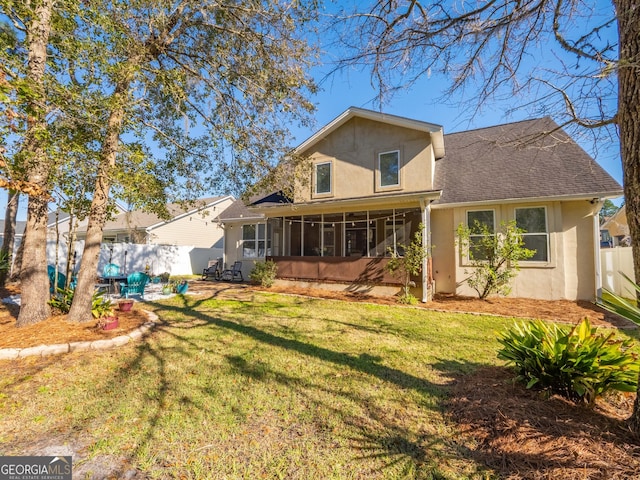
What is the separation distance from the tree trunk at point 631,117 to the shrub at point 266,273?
1146 centimetres

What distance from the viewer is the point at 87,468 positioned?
245 cm

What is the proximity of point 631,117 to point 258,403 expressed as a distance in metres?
4.60

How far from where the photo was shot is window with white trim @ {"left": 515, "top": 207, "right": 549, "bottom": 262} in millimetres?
9812

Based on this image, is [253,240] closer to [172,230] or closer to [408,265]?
[408,265]

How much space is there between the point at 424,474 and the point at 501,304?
28.0 ft

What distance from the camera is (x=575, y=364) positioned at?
3105 millimetres

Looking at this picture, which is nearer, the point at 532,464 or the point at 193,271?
the point at 532,464

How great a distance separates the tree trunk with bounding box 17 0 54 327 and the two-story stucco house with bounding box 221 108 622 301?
20.7 feet

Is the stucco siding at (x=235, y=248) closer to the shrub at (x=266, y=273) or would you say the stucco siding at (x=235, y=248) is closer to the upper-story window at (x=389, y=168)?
the shrub at (x=266, y=273)

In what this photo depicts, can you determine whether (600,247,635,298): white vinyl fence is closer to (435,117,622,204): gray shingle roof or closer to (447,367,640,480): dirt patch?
(435,117,622,204): gray shingle roof

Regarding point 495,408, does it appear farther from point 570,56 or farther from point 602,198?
point 602,198

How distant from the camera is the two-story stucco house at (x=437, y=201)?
31.2 feet

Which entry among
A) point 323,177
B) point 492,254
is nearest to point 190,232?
point 323,177

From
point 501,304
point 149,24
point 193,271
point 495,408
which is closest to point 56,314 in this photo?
point 149,24
